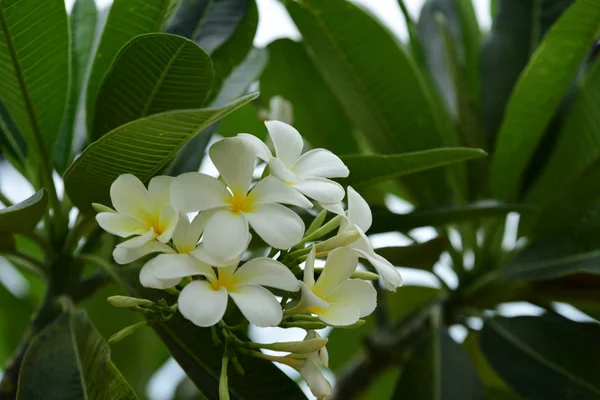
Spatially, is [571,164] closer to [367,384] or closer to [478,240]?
[478,240]

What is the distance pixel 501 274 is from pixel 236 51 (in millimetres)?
400

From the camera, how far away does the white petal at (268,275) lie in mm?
471

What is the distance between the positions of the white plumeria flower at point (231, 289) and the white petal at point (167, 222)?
2 centimetres

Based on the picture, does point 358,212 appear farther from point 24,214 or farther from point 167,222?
point 24,214

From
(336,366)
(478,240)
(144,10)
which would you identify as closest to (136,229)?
(144,10)

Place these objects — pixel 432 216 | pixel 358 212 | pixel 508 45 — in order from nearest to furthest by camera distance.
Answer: pixel 358 212, pixel 432 216, pixel 508 45

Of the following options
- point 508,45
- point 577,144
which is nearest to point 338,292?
point 577,144

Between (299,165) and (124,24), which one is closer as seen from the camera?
(299,165)

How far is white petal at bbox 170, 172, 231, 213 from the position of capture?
47 cm

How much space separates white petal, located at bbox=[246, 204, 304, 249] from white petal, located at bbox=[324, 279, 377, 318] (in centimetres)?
6

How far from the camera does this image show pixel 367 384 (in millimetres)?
950

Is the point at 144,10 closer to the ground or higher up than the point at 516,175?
higher up

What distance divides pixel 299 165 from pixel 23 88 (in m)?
0.26

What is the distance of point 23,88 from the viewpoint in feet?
2.12
